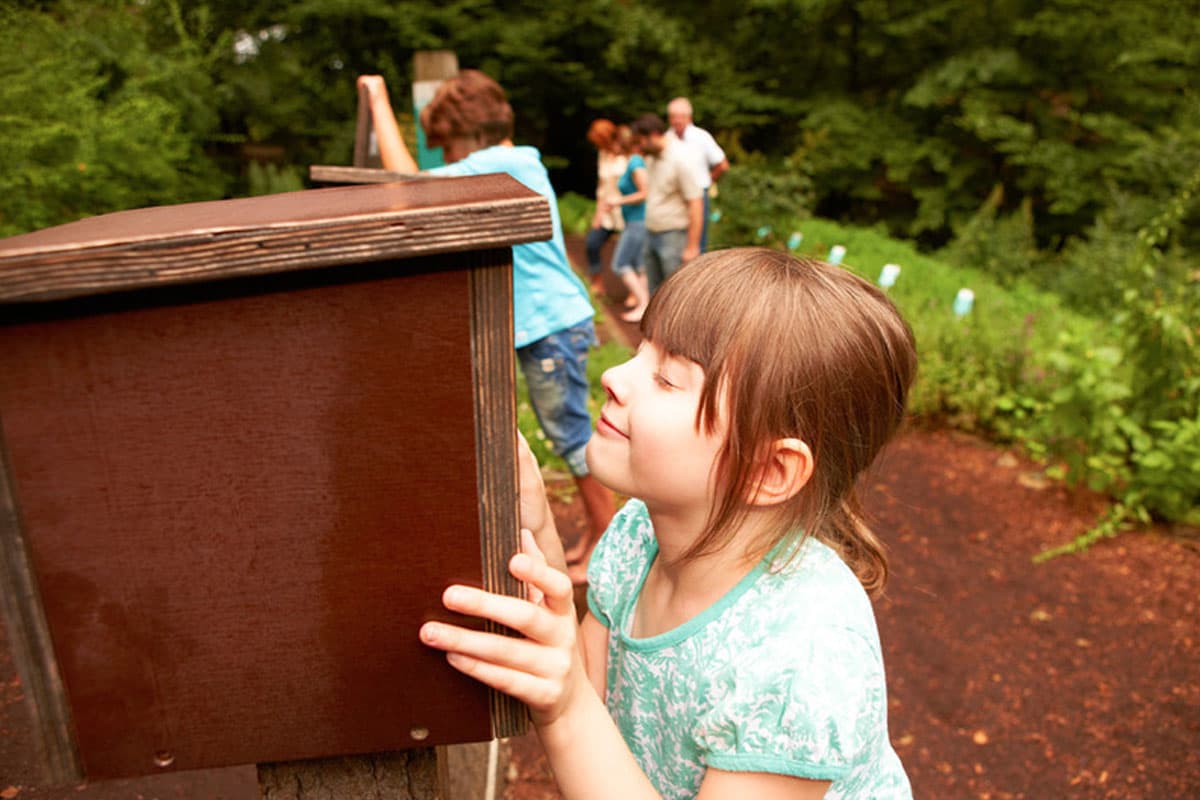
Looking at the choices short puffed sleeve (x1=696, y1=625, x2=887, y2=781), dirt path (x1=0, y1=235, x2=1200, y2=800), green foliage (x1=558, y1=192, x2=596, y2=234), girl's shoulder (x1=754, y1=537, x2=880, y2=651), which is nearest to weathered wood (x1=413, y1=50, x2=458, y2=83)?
dirt path (x1=0, y1=235, x2=1200, y2=800)

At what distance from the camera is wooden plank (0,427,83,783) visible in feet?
2.35

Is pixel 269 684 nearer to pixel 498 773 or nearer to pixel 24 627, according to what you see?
pixel 24 627

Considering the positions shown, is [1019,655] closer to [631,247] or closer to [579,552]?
[579,552]

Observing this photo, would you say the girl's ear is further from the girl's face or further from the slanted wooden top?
the slanted wooden top

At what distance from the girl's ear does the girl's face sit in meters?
0.06

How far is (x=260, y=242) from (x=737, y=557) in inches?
29.4

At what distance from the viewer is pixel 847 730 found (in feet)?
3.30

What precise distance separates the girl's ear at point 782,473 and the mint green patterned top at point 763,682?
118 millimetres

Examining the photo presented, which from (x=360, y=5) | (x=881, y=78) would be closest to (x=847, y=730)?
(x=360, y=5)

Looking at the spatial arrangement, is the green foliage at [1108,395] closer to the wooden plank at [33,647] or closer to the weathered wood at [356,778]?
the weathered wood at [356,778]

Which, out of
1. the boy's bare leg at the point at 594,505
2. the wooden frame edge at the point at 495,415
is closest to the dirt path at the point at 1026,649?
the boy's bare leg at the point at 594,505

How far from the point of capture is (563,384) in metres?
3.15

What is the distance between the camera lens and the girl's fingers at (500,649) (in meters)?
0.81

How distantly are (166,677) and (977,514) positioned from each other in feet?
14.7
